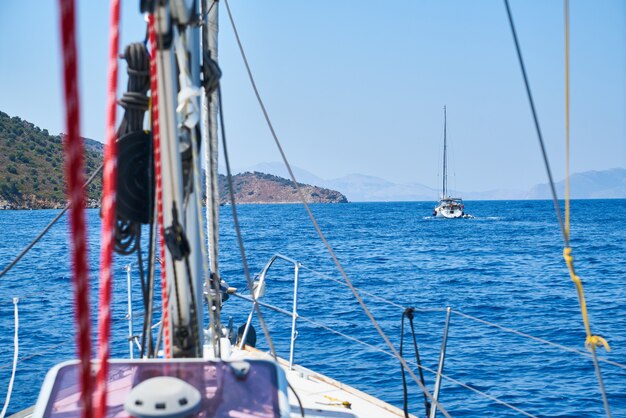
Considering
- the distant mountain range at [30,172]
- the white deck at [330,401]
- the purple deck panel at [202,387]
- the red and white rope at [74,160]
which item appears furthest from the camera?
the distant mountain range at [30,172]

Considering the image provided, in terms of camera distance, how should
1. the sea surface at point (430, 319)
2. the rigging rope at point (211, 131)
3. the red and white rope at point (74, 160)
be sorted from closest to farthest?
the red and white rope at point (74, 160)
the rigging rope at point (211, 131)
the sea surface at point (430, 319)

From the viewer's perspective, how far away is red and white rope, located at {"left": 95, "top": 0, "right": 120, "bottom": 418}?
6.42 feet

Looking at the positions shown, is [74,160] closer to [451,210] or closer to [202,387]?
[202,387]

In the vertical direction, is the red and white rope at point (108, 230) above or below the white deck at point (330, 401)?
above

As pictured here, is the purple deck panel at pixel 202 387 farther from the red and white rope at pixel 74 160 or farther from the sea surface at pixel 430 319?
the sea surface at pixel 430 319

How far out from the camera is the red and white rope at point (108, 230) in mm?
1958

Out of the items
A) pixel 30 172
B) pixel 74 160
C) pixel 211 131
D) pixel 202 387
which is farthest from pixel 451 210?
pixel 74 160

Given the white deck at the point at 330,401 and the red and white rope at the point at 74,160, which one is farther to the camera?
the white deck at the point at 330,401

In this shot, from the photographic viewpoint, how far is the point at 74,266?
1.55 m

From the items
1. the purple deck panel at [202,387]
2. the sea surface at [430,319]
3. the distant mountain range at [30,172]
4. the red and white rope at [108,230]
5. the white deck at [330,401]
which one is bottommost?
the sea surface at [430,319]

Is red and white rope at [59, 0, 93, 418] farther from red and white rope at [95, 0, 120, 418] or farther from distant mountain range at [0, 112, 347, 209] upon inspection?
distant mountain range at [0, 112, 347, 209]

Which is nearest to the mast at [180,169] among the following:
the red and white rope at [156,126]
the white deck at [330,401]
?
the red and white rope at [156,126]

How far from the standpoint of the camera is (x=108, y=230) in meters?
2.15

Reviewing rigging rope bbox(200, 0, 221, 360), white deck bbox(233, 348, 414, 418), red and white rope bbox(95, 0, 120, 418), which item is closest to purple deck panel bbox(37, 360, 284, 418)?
rigging rope bbox(200, 0, 221, 360)
